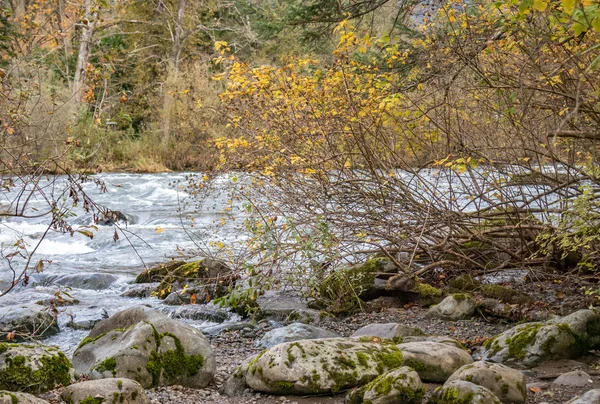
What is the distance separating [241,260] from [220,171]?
1845 mm

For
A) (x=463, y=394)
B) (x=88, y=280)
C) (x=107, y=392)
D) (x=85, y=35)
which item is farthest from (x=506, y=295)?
(x=85, y=35)

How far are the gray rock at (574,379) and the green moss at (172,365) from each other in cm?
291

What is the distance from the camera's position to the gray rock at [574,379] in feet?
16.6

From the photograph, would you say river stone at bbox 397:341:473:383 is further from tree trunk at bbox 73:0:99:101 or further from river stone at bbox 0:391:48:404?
tree trunk at bbox 73:0:99:101

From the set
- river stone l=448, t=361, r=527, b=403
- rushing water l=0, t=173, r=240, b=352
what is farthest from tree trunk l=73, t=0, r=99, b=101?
river stone l=448, t=361, r=527, b=403

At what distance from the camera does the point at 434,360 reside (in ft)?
17.6

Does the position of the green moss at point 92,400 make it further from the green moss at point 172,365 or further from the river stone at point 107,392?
the green moss at point 172,365

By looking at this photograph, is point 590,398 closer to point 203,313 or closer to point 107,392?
point 107,392

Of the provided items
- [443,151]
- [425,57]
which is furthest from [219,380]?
[425,57]

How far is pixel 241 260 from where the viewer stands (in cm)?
755

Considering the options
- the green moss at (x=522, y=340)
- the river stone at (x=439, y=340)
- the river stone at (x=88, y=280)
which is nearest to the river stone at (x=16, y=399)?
the river stone at (x=439, y=340)

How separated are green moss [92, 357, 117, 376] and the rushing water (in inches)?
26.3

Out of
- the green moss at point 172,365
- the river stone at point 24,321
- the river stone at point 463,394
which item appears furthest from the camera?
the river stone at point 24,321

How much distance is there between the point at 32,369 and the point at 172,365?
1.09 metres
